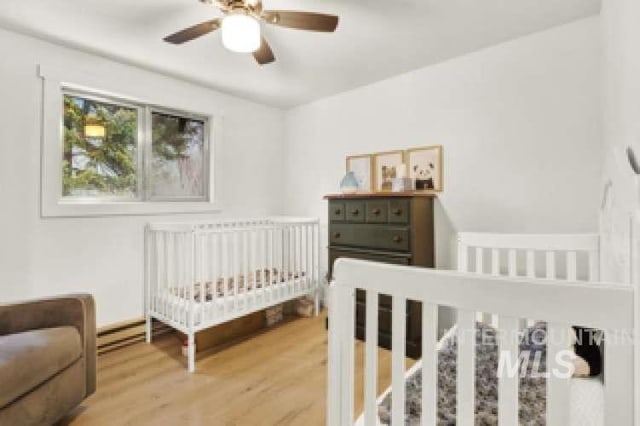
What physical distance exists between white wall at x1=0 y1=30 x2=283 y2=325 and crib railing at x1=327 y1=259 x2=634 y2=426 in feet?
7.82

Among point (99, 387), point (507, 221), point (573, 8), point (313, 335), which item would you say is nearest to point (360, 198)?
point (507, 221)

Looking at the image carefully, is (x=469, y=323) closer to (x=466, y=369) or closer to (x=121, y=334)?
(x=466, y=369)

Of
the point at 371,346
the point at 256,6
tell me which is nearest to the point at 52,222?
the point at 256,6

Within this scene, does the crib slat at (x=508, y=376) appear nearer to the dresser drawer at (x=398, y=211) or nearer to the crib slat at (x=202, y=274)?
the dresser drawer at (x=398, y=211)

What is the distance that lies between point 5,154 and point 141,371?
168 centimetres

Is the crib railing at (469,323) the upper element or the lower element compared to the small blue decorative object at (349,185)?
lower

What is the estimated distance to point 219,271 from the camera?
3.13 metres

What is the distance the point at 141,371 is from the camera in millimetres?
2230

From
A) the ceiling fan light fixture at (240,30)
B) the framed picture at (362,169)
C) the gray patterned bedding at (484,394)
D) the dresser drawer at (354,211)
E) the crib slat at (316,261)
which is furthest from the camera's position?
the crib slat at (316,261)

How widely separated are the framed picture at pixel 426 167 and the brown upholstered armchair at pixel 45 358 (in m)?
2.45

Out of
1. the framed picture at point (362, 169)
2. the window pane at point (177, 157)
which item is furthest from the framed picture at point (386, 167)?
the window pane at point (177, 157)

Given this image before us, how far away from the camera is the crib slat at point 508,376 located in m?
0.61

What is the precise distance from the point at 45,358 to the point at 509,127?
2993 millimetres

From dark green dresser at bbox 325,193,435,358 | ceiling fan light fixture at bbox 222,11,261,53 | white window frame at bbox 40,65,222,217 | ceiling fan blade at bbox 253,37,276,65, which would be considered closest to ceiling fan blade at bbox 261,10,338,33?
ceiling fan light fixture at bbox 222,11,261,53
